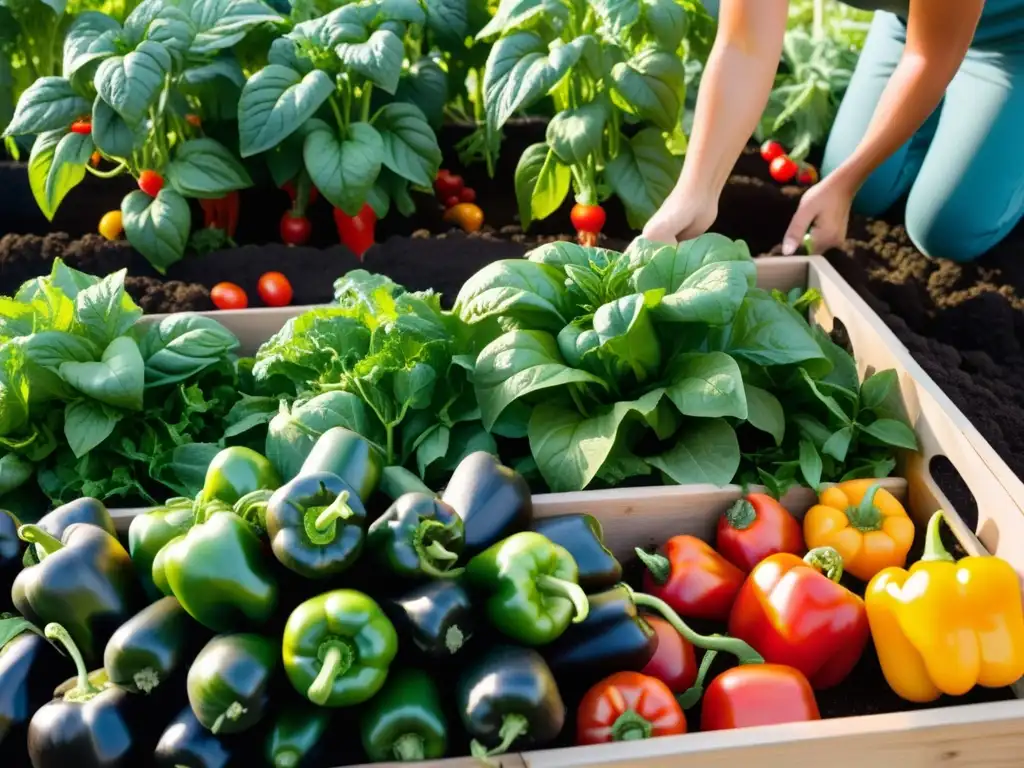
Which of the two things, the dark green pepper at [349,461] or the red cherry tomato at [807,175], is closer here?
the dark green pepper at [349,461]

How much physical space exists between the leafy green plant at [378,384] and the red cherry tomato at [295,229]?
1118 millimetres

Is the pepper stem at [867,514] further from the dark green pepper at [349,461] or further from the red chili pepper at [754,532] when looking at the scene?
the dark green pepper at [349,461]

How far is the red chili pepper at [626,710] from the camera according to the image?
145 centimetres

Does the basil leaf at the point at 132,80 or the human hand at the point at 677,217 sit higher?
the basil leaf at the point at 132,80

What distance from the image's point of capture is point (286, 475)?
1775mm

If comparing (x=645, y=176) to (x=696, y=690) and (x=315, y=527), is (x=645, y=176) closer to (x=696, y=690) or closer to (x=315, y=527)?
(x=696, y=690)

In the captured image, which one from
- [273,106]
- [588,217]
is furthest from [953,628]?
[273,106]

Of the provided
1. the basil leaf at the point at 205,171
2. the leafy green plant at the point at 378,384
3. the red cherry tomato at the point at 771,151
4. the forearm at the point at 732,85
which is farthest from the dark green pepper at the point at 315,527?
the red cherry tomato at the point at 771,151

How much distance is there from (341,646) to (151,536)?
1.39 feet

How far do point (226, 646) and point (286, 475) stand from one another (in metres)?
0.49

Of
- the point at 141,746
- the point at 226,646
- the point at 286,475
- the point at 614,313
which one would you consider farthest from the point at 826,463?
the point at 141,746

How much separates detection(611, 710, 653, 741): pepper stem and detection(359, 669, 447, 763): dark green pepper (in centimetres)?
26

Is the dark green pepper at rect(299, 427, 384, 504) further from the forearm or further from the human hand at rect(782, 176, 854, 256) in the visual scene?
the human hand at rect(782, 176, 854, 256)

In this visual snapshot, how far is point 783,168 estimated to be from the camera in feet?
11.6
